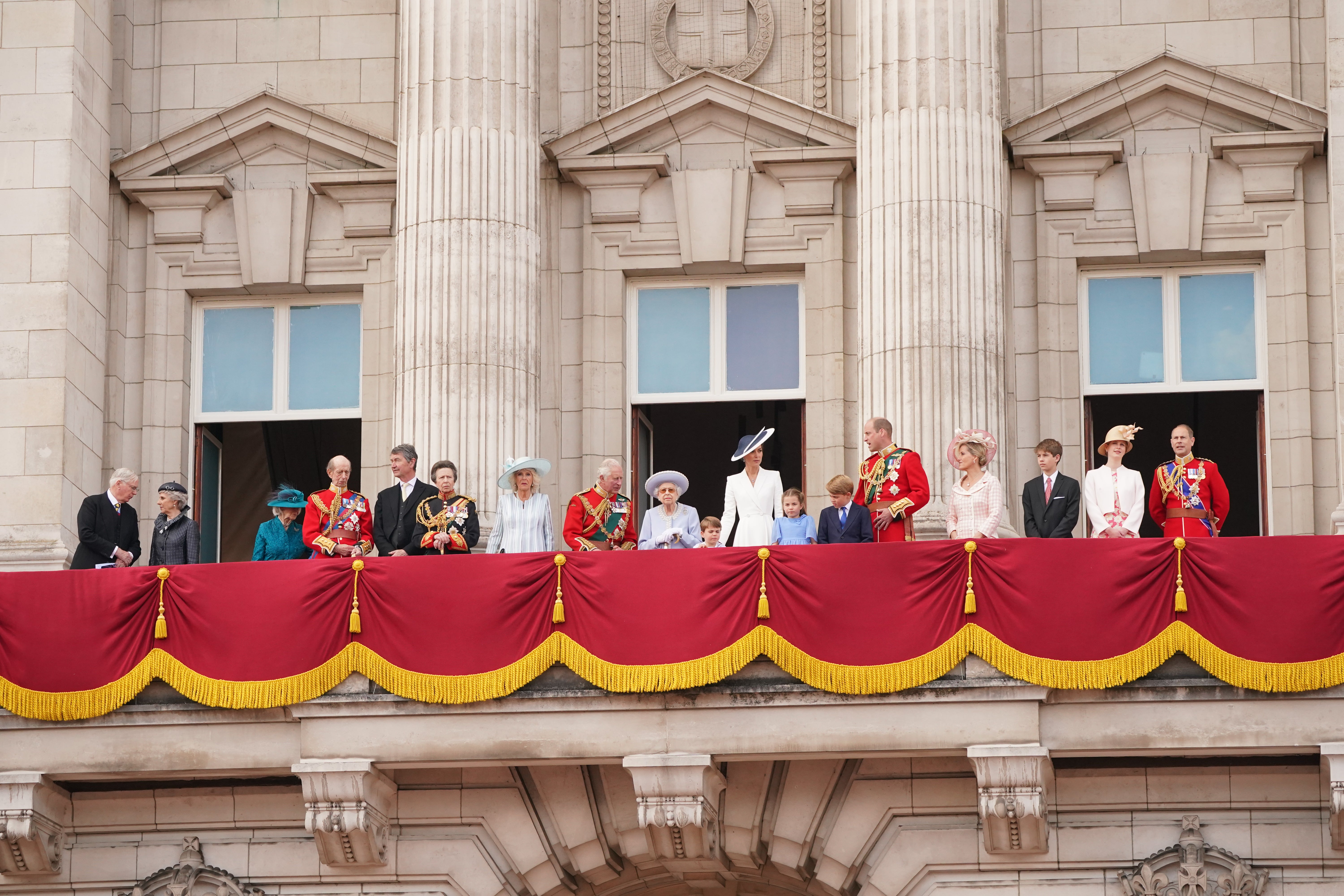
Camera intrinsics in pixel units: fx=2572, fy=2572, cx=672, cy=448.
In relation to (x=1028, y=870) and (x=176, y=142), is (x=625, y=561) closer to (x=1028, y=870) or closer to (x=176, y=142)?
(x=1028, y=870)

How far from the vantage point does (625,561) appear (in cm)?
2502

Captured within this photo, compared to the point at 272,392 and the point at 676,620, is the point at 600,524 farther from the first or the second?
the point at 272,392

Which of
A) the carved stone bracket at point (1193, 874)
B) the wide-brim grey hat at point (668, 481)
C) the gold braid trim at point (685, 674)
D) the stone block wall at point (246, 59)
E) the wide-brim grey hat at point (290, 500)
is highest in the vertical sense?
the stone block wall at point (246, 59)

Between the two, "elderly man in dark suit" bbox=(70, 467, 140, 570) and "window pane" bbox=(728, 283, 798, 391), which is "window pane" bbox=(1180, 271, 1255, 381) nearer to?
"window pane" bbox=(728, 283, 798, 391)

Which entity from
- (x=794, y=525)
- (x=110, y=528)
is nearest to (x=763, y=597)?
(x=794, y=525)

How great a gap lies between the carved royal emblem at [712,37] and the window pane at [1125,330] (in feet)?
16.1

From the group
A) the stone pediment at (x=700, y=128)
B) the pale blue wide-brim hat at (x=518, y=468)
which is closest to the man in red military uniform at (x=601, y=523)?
the pale blue wide-brim hat at (x=518, y=468)

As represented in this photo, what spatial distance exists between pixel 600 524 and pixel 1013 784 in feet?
16.6

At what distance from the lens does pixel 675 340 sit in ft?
101

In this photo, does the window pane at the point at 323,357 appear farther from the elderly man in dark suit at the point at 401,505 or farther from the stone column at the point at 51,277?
the elderly man in dark suit at the point at 401,505

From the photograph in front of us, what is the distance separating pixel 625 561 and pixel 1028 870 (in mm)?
4935

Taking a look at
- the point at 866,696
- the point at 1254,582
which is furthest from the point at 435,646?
the point at 1254,582

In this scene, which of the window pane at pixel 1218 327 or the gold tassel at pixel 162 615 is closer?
the gold tassel at pixel 162 615

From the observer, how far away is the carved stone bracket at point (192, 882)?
26016 millimetres
